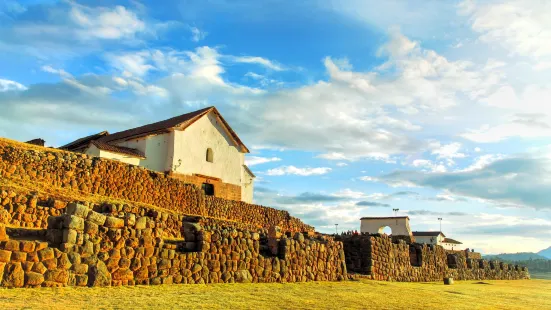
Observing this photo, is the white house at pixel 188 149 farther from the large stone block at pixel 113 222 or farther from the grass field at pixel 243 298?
the grass field at pixel 243 298

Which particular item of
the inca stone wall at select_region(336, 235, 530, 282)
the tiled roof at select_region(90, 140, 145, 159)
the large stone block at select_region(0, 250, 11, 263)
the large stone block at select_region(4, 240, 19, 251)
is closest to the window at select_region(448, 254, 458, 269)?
the inca stone wall at select_region(336, 235, 530, 282)

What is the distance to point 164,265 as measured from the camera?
11.1m

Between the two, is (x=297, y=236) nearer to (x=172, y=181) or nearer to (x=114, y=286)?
(x=114, y=286)

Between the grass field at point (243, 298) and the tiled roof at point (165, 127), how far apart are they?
2039cm

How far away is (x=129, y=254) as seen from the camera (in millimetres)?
10391

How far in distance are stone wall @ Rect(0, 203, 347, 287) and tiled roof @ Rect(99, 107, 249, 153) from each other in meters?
17.8

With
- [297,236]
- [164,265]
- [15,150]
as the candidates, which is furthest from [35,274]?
[15,150]

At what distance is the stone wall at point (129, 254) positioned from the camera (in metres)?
8.66

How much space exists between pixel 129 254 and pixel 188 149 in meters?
23.4

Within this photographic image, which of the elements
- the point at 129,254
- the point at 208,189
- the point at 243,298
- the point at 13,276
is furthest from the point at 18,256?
the point at 208,189

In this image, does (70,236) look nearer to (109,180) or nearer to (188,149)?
(109,180)

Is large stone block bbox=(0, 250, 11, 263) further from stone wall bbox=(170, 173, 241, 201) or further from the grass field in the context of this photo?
stone wall bbox=(170, 173, 241, 201)

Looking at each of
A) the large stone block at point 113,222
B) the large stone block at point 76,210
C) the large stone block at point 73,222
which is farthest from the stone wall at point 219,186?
the large stone block at point 73,222

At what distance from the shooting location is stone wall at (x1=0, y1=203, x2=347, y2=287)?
8.66 meters
